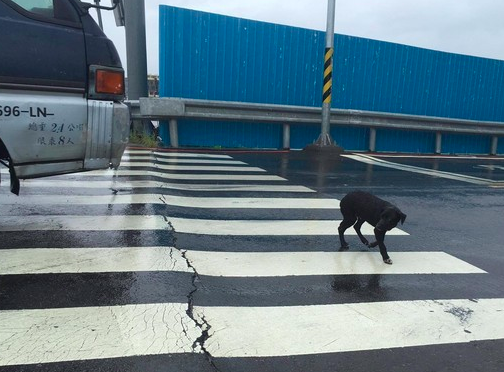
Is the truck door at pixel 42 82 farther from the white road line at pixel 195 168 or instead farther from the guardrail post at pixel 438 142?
the guardrail post at pixel 438 142

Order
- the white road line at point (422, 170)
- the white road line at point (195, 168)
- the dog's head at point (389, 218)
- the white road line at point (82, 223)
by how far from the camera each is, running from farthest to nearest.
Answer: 1. the white road line at point (422, 170)
2. the white road line at point (195, 168)
3. the white road line at point (82, 223)
4. the dog's head at point (389, 218)

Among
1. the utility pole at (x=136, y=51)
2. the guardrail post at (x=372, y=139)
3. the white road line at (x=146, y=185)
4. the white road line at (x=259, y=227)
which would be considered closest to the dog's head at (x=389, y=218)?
the white road line at (x=259, y=227)

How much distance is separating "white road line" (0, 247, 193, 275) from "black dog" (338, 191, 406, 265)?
1557 millimetres

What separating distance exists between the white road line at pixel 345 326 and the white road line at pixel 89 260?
87 centimetres

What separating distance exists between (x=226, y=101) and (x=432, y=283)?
9.29 m

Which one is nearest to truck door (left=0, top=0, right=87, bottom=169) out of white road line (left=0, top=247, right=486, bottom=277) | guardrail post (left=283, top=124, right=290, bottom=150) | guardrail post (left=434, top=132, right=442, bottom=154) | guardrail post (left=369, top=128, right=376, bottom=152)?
white road line (left=0, top=247, right=486, bottom=277)

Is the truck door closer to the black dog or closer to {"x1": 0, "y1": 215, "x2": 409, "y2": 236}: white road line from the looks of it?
{"x1": 0, "y1": 215, "x2": 409, "y2": 236}: white road line

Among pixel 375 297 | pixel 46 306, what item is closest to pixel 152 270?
pixel 46 306

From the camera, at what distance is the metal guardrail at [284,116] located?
11250mm

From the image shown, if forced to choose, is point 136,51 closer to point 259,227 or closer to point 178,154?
point 178,154

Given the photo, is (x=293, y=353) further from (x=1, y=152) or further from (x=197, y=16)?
(x=197, y=16)

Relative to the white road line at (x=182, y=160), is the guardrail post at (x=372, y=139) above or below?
above

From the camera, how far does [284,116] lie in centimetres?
1239

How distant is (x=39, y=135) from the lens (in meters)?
3.80
